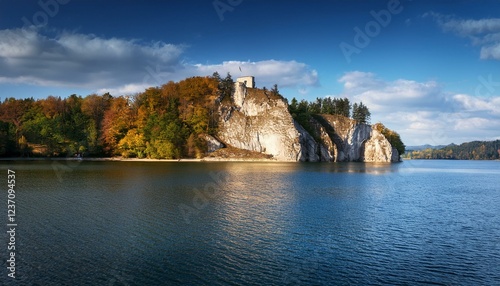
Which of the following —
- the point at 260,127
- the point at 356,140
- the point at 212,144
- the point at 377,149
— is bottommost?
the point at 377,149

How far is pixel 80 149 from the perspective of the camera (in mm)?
108000

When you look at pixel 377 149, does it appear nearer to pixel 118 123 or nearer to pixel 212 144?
pixel 212 144

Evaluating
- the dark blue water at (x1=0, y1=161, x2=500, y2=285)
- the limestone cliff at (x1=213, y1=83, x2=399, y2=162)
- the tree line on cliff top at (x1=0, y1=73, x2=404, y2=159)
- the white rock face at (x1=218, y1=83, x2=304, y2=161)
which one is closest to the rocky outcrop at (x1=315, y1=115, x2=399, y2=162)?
the limestone cliff at (x1=213, y1=83, x2=399, y2=162)

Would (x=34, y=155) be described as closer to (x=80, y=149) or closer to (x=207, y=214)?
(x=80, y=149)

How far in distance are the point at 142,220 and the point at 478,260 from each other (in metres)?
20.1

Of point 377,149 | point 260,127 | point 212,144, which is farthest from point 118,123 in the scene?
point 377,149

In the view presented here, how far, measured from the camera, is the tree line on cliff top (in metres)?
108

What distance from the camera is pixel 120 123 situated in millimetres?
116125

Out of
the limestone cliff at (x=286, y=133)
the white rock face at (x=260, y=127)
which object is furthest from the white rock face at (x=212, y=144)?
the white rock face at (x=260, y=127)

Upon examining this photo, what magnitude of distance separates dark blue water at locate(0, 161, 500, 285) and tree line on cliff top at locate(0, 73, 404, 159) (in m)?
77.9

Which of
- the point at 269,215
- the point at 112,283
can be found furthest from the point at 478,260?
Result: the point at 112,283

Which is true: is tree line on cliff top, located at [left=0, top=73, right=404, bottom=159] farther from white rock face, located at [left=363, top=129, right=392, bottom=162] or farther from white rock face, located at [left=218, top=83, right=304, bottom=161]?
white rock face, located at [left=363, top=129, right=392, bottom=162]

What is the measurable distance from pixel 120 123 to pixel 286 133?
56402 millimetres

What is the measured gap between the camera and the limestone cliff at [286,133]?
120188 mm
